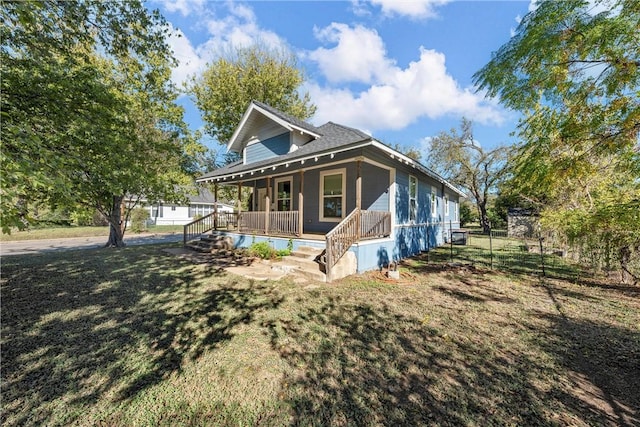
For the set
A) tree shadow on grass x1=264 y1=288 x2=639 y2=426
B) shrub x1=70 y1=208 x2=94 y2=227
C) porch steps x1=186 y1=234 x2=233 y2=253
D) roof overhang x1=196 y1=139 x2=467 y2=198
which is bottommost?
tree shadow on grass x1=264 y1=288 x2=639 y2=426

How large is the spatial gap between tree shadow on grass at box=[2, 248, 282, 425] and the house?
9.27ft

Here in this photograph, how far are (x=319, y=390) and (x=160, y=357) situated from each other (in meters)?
1.98

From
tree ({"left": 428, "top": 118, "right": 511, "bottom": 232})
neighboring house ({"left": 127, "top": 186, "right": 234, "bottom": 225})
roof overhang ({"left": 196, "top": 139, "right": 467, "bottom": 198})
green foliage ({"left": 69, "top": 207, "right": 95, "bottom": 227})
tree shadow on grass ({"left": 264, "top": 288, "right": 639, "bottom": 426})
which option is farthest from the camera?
neighboring house ({"left": 127, "top": 186, "right": 234, "bottom": 225})

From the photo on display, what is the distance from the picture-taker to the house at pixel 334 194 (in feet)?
22.5

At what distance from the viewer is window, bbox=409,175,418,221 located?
10.0 metres

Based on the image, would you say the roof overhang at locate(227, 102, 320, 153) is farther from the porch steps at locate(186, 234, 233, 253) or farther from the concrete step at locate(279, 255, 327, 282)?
the concrete step at locate(279, 255, 327, 282)

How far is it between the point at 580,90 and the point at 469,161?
71.3 feet

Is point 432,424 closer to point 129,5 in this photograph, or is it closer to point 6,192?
point 6,192

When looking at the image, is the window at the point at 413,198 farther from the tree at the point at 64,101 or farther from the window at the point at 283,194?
the tree at the point at 64,101

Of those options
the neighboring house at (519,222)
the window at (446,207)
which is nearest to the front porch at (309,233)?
the window at (446,207)

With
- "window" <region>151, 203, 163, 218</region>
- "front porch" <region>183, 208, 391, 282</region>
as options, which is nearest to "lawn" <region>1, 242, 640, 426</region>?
"front porch" <region>183, 208, 391, 282</region>

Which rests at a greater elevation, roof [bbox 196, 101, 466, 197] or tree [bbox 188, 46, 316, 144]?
tree [bbox 188, 46, 316, 144]

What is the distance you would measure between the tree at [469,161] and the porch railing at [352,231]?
19.9 m

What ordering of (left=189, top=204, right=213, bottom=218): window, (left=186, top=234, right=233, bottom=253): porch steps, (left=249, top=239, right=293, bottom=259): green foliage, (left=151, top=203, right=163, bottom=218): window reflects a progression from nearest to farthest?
(left=249, top=239, right=293, bottom=259): green foliage → (left=186, top=234, right=233, bottom=253): porch steps → (left=151, top=203, right=163, bottom=218): window → (left=189, top=204, right=213, bottom=218): window
